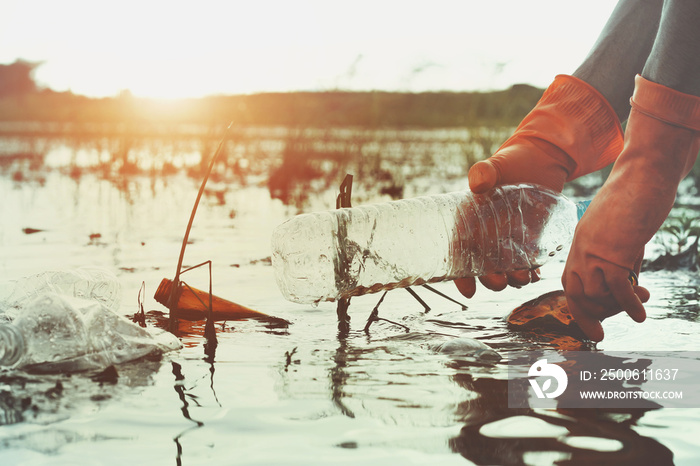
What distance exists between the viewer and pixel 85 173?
7.82 metres

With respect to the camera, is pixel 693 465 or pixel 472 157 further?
pixel 472 157

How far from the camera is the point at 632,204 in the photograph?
2.16m

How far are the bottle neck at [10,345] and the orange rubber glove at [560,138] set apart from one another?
1553mm

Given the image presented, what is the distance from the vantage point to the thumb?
256cm

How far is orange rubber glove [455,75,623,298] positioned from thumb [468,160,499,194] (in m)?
0.09

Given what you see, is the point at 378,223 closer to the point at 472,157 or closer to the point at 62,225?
the point at 62,225

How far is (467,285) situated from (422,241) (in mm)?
393

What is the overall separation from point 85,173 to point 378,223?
5.42 metres

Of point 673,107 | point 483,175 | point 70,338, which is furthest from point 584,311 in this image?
point 70,338

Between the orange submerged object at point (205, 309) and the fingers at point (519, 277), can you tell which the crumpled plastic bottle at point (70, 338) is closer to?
the orange submerged object at point (205, 309)

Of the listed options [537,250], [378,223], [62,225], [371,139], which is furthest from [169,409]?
[371,139]

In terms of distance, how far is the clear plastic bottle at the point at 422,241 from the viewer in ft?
9.76

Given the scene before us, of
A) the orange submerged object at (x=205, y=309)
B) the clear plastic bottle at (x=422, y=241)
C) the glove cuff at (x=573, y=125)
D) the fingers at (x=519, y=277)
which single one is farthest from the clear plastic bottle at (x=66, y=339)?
the glove cuff at (x=573, y=125)

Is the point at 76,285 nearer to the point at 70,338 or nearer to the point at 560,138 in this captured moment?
the point at 70,338
